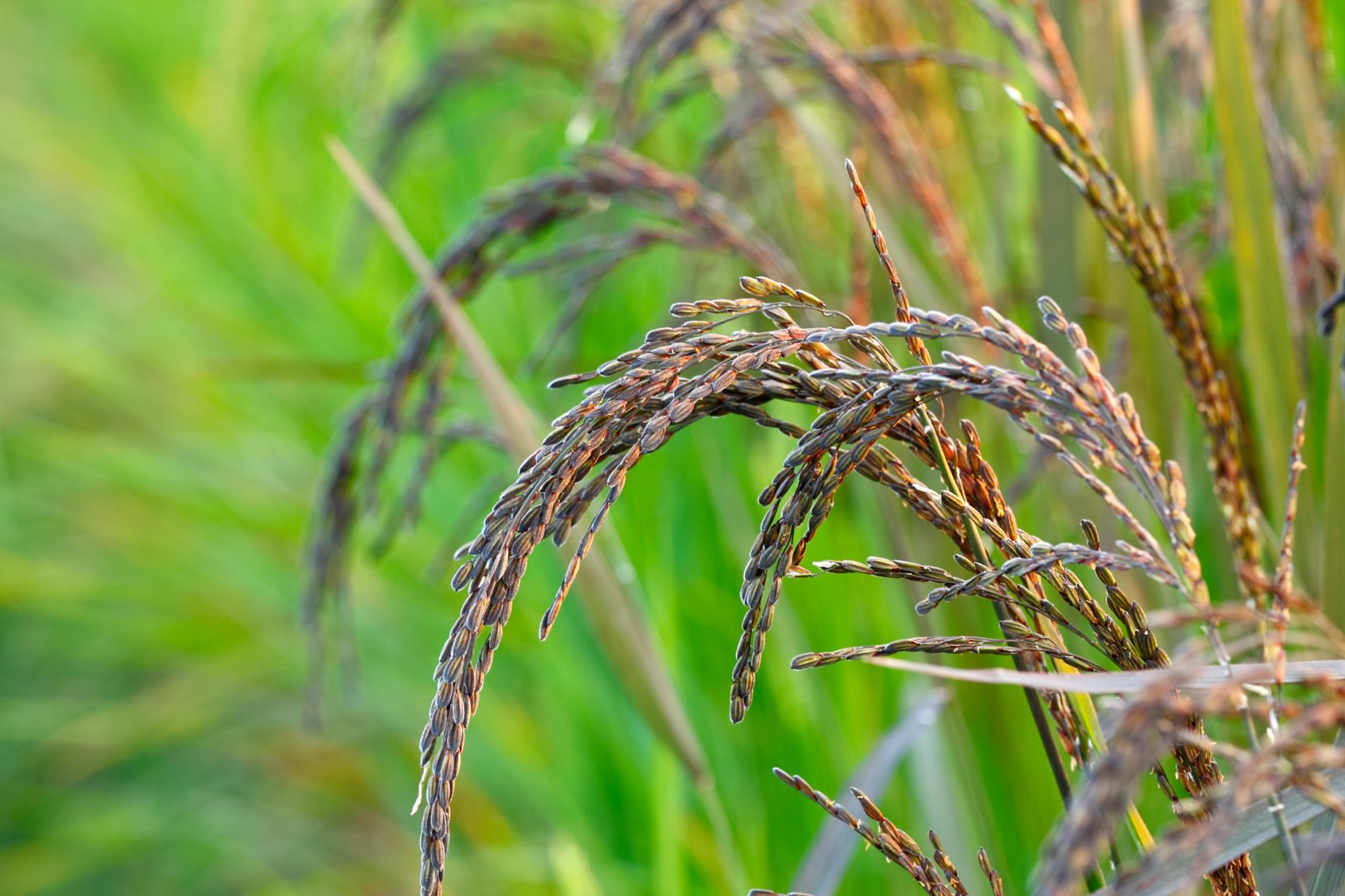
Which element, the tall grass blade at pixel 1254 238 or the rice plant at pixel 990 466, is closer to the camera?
the rice plant at pixel 990 466

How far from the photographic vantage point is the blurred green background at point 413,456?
846 mm

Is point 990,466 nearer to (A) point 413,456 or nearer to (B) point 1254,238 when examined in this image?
(B) point 1254,238

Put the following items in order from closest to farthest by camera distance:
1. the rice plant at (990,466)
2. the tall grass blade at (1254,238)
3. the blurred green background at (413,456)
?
the rice plant at (990,466) → the tall grass blade at (1254,238) → the blurred green background at (413,456)

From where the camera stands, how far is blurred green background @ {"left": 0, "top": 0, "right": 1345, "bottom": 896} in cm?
85

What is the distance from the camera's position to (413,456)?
1694 mm

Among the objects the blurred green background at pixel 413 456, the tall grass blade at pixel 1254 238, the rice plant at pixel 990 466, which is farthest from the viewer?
the blurred green background at pixel 413 456

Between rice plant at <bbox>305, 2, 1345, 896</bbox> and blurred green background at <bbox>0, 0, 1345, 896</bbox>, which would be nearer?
rice plant at <bbox>305, 2, 1345, 896</bbox>

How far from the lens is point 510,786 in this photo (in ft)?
4.86

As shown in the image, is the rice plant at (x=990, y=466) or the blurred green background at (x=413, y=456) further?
the blurred green background at (x=413, y=456)

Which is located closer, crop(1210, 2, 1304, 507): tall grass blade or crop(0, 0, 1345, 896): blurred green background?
crop(1210, 2, 1304, 507): tall grass blade

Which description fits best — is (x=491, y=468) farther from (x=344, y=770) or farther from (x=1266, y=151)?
(x=1266, y=151)

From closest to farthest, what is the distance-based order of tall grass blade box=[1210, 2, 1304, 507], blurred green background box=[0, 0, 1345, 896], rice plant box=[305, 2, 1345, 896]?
1. rice plant box=[305, 2, 1345, 896]
2. tall grass blade box=[1210, 2, 1304, 507]
3. blurred green background box=[0, 0, 1345, 896]

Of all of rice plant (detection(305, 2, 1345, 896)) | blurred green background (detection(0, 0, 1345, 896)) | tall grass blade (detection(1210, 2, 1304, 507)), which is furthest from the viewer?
blurred green background (detection(0, 0, 1345, 896))

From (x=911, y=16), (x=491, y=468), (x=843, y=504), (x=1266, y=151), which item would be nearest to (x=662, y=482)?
(x=843, y=504)
